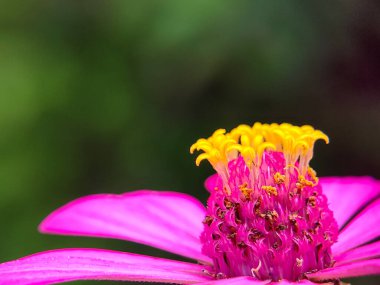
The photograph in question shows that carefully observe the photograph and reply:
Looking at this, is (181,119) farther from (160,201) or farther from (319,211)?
(319,211)

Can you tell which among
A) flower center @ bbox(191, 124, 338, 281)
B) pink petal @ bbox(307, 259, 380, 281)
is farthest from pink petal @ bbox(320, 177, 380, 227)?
pink petal @ bbox(307, 259, 380, 281)

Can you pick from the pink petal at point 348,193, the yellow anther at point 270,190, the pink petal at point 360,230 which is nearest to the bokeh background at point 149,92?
the pink petal at point 348,193

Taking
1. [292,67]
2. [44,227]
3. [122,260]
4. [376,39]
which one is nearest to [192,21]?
[292,67]

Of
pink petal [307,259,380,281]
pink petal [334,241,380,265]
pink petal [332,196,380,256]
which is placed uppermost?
pink petal [332,196,380,256]

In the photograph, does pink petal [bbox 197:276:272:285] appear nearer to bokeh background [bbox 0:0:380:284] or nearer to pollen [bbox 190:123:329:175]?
pollen [bbox 190:123:329:175]

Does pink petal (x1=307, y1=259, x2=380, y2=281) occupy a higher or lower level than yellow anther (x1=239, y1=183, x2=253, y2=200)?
lower

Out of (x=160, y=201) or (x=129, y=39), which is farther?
(x=129, y=39)

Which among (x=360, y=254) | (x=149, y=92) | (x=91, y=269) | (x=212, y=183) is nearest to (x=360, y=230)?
(x=360, y=254)
